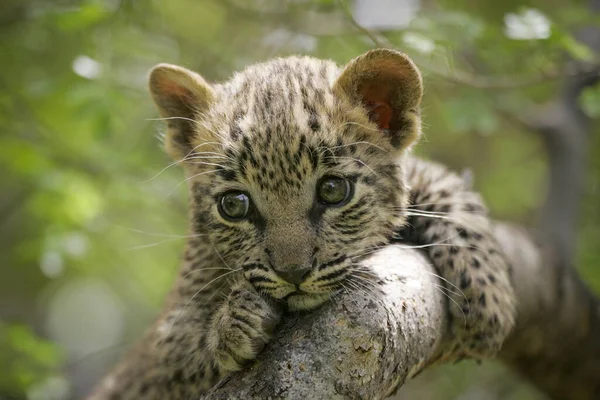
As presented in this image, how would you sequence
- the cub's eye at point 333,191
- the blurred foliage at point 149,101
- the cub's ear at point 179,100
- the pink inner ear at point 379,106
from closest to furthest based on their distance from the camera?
the cub's eye at point 333,191
the pink inner ear at point 379,106
the cub's ear at point 179,100
the blurred foliage at point 149,101

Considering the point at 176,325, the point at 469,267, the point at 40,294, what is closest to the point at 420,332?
the point at 469,267

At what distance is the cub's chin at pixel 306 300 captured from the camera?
3273mm

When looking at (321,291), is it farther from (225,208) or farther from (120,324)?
(120,324)

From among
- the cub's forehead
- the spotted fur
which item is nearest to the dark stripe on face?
the spotted fur

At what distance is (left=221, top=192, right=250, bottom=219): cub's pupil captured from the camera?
3699 millimetres

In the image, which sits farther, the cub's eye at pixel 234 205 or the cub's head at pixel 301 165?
the cub's eye at pixel 234 205

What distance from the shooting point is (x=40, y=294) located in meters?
12.3

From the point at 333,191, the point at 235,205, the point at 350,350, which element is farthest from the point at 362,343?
the point at 235,205

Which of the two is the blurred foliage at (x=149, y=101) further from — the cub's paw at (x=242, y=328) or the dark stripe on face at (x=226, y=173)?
the cub's paw at (x=242, y=328)

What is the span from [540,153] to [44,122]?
237 inches

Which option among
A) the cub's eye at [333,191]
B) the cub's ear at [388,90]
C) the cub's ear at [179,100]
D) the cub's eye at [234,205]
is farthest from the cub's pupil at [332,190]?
the cub's ear at [179,100]

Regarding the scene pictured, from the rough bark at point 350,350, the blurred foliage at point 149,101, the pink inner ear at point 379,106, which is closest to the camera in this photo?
the rough bark at point 350,350

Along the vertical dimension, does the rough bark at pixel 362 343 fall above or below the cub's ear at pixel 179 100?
below

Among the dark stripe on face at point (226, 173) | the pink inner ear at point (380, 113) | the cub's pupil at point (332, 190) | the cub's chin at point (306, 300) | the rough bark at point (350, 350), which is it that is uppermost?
the pink inner ear at point (380, 113)
